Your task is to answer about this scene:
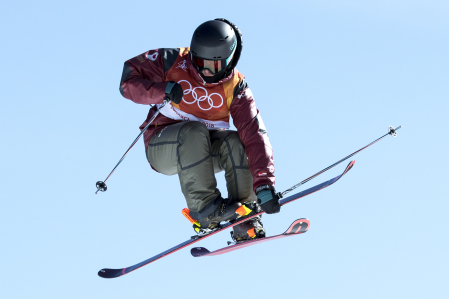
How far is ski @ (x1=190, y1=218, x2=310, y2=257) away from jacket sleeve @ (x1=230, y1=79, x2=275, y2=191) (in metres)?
0.53

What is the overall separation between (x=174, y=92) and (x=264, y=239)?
6.59ft

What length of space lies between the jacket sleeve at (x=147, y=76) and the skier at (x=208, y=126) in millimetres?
11

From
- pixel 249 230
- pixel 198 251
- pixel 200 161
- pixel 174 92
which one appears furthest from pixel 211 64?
pixel 198 251

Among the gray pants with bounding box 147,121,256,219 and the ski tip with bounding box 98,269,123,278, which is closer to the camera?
the gray pants with bounding box 147,121,256,219

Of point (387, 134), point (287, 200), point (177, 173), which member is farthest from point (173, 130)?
point (387, 134)

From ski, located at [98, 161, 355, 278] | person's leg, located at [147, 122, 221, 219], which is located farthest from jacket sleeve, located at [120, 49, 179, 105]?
ski, located at [98, 161, 355, 278]

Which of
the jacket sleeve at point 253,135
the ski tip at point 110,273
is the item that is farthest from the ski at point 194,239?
the jacket sleeve at point 253,135

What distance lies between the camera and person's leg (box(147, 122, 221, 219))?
7770mm

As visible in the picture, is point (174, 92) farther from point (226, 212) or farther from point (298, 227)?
point (298, 227)

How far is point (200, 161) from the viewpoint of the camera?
306 inches

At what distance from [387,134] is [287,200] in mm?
1402

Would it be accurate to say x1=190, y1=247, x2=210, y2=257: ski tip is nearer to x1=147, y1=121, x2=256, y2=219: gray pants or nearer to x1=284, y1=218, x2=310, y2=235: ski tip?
x1=147, y1=121, x2=256, y2=219: gray pants

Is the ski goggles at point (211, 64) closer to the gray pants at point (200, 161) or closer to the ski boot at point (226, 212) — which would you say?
the gray pants at point (200, 161)

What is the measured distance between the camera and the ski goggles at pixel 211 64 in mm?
7814
